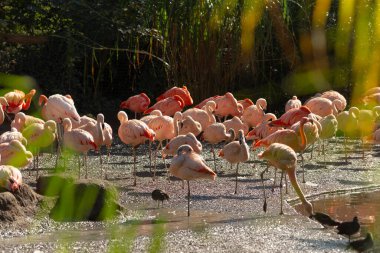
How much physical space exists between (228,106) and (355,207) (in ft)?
14.9

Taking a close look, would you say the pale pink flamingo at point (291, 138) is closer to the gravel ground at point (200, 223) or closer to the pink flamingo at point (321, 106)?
the gravel ground at point (200, 223)

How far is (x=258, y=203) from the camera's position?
31.3ft

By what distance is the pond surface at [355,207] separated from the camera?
8.90 meters

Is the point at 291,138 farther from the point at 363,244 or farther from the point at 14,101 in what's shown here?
the point at 14,101

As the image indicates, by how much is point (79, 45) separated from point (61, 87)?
2.97ft

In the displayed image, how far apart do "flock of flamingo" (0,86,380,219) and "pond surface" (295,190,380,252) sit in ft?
1.75

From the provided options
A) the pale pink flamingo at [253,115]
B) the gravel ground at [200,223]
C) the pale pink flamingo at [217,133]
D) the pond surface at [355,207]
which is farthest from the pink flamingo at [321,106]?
the pond surface at [355,207]

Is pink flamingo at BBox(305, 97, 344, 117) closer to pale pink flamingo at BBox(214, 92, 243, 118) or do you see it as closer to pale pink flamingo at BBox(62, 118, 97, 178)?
pale pink flamingo at BBox(214, 92, 243, 118)

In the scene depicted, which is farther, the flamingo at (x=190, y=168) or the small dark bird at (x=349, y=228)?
the flamingo at (x=190, y=168)

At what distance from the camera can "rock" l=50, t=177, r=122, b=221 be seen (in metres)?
8.51

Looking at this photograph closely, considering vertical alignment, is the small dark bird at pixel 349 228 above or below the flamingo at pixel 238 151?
below

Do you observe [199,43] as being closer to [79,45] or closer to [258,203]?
[79,45]

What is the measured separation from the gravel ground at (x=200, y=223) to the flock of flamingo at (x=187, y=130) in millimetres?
361

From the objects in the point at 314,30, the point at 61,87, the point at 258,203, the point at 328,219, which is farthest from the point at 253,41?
the point at 328,219
